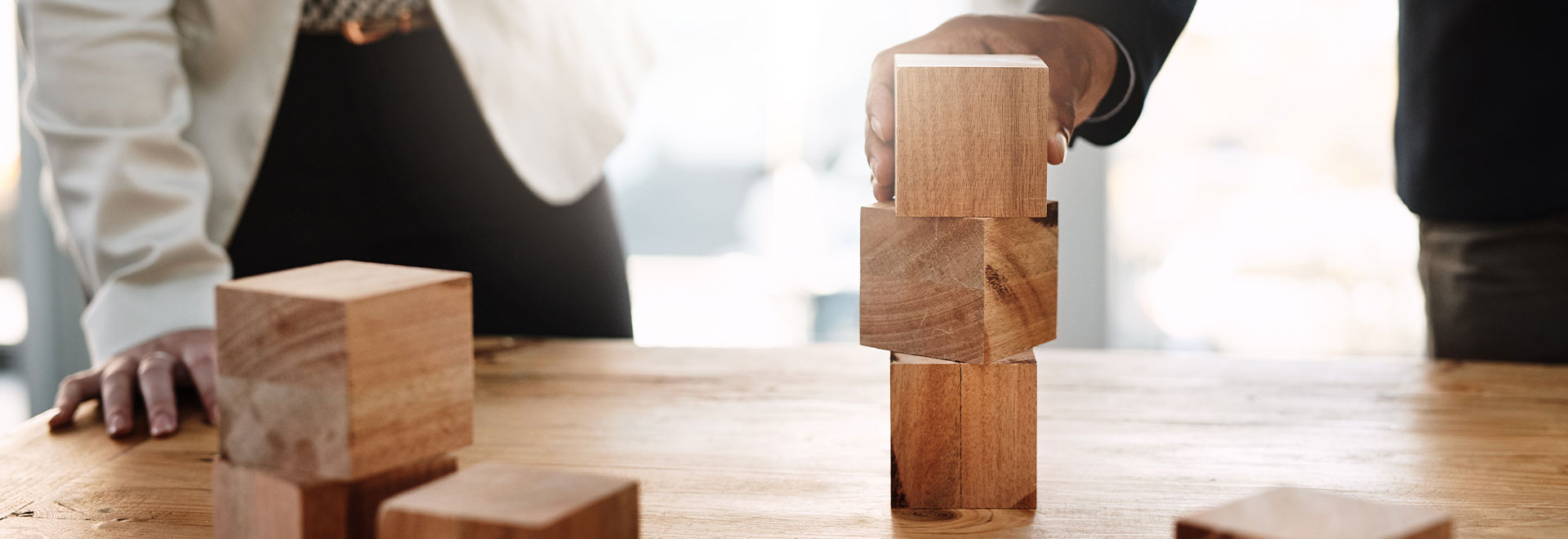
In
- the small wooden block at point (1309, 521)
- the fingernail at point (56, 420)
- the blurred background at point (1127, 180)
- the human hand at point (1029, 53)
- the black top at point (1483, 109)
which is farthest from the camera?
the blurred background at point (1127, 180)

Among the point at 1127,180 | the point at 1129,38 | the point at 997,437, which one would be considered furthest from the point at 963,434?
the point at 1127,180

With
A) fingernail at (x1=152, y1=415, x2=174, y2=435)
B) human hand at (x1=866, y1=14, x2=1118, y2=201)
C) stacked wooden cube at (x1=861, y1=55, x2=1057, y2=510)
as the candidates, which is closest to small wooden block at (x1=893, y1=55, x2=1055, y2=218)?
stacked wooden cube at (x1=861, y1=55, x2=1057, y2=510)

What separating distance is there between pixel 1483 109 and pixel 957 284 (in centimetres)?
109

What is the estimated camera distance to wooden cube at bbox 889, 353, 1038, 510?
801 millimetres

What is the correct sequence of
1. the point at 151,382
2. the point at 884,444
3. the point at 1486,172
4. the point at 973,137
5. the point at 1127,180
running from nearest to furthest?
the point at 973,137, the point at 884,444, the point at 151,382, the point at 1486,172, the point at 1127,180

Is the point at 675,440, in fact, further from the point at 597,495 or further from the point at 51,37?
the point at 51,37

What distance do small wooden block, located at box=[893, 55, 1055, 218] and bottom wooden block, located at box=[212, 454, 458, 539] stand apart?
0.37 m

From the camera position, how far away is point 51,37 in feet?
3.95

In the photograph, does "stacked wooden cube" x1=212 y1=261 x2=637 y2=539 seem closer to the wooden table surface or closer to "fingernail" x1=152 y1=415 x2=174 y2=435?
the wooden table surface

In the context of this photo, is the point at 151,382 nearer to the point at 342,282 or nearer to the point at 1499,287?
the point at 342,282

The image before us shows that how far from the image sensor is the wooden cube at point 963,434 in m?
0.80

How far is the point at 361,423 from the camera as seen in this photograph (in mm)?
597

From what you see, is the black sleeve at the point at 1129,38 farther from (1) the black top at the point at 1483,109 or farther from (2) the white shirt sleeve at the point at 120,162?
(2) the white shirt sleeve at the point at 120,162

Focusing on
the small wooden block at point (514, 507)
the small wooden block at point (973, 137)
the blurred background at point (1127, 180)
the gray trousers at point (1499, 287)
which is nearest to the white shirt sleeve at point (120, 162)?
the small wooden block at point (514, 507)
